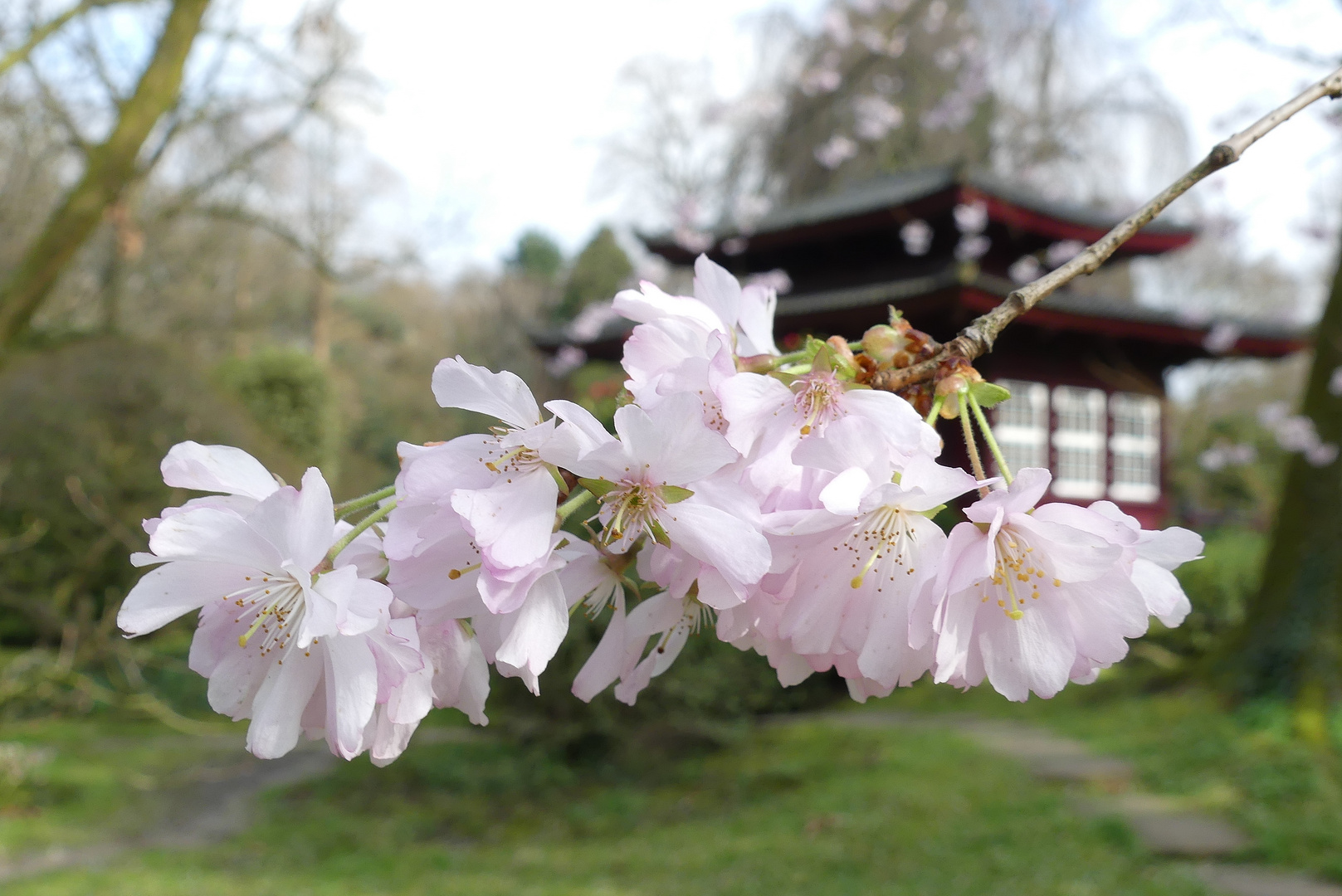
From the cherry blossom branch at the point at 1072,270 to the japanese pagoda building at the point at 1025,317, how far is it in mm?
8548

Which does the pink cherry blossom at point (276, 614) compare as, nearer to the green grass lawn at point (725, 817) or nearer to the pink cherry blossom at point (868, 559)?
the pink cherry blossom at point (868, 559)

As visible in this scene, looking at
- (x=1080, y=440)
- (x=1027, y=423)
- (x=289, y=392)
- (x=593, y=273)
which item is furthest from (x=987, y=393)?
(x=593, y=273)

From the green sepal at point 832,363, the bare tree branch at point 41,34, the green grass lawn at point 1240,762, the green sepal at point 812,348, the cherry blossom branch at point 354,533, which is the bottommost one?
the green grass lawn at point 1240,762

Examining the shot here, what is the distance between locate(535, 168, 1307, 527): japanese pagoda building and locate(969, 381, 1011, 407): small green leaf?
28.8ft

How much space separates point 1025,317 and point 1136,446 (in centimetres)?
304

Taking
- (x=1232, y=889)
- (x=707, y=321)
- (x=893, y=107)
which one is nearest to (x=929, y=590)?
(x=707, y=321)

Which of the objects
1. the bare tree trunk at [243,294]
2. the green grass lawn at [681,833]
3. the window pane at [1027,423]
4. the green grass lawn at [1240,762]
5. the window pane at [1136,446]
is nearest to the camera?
the green grass lawn at [681,833]

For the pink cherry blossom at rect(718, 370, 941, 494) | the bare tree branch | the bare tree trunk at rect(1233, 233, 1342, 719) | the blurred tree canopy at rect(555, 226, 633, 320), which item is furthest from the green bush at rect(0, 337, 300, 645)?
the blurred tree canopy at rect(555, 226, 633, 320)

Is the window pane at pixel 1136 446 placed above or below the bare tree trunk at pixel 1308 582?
above

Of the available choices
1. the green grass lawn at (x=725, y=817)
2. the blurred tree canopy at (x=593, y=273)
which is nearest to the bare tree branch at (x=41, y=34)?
the green grass lawn at (x=725, y=817)

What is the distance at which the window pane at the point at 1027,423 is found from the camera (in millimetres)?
10641

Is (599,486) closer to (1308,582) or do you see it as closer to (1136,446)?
(1308,582)

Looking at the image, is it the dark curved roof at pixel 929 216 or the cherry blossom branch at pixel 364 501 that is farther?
the dark curved roof at pixel 929 216

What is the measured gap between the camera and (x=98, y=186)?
4.59 meters
